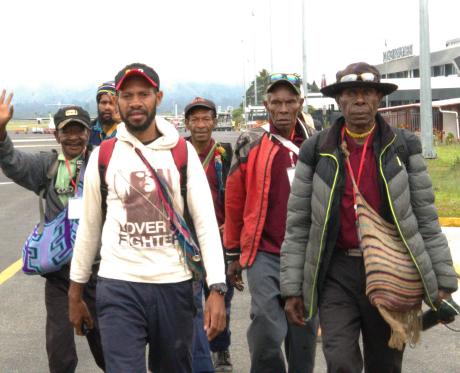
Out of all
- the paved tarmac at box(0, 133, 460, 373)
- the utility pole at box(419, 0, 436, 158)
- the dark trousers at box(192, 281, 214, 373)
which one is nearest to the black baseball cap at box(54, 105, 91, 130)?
the dark trousers at box(192, 281, 214, 373)

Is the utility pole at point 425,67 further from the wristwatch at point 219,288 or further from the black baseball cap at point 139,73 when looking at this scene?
the wristwatch at point 219,288

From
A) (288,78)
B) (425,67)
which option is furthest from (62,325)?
(425,67)

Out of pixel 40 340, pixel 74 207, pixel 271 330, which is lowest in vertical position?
pixel 40 340

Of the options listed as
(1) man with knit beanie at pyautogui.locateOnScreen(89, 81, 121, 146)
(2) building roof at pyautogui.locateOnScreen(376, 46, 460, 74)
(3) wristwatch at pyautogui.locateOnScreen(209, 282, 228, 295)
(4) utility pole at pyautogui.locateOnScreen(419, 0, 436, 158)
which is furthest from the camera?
(2) building roof at pyautogui.locateOnScreen(376, 46, 460, 74)

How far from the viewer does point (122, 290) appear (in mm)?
3717

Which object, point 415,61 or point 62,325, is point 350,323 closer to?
point 62,325

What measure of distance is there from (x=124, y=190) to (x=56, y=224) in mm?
1119

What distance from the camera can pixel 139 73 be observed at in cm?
383

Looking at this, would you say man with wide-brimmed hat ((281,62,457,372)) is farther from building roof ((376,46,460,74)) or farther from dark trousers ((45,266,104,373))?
building roof ((376,46,460,74))

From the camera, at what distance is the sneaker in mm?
5786

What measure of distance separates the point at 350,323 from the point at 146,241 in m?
1.07

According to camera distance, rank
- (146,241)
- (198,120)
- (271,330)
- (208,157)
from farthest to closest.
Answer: (198,120) < (208,157) < (271,330) < (146,241)

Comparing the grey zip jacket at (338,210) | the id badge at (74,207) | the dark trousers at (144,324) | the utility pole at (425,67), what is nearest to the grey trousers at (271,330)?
the grey zip jacket at (338,210)

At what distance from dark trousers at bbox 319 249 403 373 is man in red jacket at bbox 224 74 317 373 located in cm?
66
